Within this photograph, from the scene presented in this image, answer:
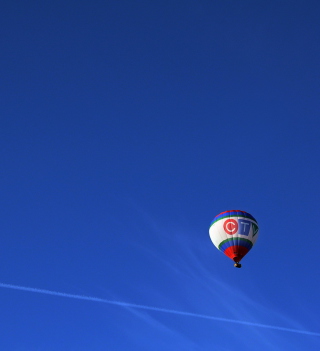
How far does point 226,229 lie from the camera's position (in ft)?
167

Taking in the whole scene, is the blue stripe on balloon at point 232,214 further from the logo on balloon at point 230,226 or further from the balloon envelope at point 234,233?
the logo on balloon at point 230,226

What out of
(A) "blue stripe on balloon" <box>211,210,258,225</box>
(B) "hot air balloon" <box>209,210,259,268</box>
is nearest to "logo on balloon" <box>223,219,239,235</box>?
(B) "hot air balloon" <box>209,210,259,268</box>

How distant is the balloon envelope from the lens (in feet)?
166

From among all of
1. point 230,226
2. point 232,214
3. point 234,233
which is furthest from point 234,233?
point 232,214

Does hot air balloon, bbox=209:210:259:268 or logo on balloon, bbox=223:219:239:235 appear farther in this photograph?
logo on balloon, bbox=223:219:239:235

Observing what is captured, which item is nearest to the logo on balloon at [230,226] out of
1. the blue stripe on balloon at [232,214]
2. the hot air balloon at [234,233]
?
the hot air balloon at [234,233]

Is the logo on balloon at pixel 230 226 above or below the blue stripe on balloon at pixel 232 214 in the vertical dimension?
below

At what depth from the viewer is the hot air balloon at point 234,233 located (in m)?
50.5

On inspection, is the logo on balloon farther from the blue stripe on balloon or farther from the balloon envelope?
the blue stripe on balloon

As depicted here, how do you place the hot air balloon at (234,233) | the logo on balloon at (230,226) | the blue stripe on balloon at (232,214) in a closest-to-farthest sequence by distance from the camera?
the hot air balloon at (234,233), the logo on balloon at (230,226), the blue stripe on balloon at (232,214)

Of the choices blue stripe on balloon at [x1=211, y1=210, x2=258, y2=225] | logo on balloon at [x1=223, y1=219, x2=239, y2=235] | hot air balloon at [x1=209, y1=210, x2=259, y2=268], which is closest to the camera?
hot air balloon at [x1=209, y1=210, x2=259, y2=268]

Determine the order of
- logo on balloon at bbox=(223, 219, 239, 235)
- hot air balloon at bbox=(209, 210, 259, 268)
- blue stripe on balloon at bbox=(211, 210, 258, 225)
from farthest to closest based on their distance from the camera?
blue stripe on balloon at bbox=(211, 210, 258, 225) < logo on balloon at bbox=(223, 219, 239, 235) < hot air balloon at bbox=(209, 210, 259, 268)

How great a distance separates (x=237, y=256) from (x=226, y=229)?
2722mm

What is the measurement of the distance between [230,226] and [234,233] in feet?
2.49
